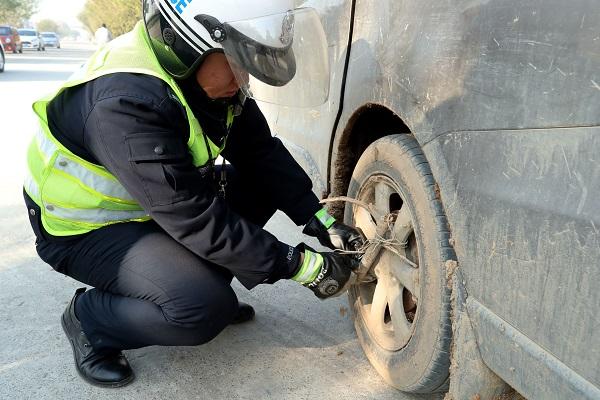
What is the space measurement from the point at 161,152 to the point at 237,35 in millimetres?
398

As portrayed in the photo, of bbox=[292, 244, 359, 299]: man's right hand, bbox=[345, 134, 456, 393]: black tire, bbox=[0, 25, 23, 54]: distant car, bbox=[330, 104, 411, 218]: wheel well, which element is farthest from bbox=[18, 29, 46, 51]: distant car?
bbox=[292, 244, 359, 299]: man's right hand

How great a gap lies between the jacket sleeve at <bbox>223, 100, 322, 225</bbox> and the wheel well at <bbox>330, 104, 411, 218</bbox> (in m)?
0.13

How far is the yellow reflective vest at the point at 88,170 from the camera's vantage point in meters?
1.79

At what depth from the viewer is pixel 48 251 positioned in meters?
2.06

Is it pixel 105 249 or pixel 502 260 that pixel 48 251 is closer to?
pixel 105 249

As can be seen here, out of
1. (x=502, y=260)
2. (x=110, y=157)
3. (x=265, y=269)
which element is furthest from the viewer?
(x=265, y=269)

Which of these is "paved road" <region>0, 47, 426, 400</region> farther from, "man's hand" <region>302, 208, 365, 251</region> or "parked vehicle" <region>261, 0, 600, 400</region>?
"man's hand" <region>302, 208, 365, 251</region>

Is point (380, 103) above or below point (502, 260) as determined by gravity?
above

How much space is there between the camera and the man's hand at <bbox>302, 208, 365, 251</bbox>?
2.08 meters

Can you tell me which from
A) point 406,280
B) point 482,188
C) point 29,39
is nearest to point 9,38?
point 29,39

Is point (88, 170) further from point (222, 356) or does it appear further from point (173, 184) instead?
point (222, 356)

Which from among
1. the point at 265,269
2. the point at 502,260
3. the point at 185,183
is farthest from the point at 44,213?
the point at 502,260

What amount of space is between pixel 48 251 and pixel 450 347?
4.58 ft

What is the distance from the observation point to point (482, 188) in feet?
4.35
